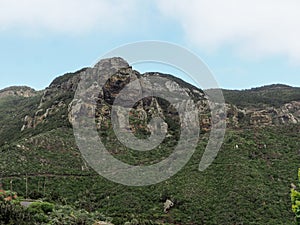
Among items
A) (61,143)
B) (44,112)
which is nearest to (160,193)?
(61,143)

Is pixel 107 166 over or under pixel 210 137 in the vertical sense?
under

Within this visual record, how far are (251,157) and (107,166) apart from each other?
54.5ft

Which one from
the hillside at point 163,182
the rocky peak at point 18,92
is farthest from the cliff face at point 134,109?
the rocky peak at point 18,92

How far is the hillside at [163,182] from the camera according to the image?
40.0 meters

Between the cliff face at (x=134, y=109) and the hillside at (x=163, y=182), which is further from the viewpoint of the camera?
the cliff face at (x=134, y=109)

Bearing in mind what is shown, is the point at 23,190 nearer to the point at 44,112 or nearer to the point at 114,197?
the point at 114,197

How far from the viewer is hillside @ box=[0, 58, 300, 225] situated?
39969mm

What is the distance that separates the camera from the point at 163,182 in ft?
154

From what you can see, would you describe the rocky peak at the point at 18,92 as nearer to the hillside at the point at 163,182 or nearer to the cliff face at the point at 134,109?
the cliff face at the point at 134,109

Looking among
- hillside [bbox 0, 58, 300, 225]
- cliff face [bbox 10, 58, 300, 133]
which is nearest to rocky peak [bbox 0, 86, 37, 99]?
cliff face [bbox 10, 58, 300, 133]

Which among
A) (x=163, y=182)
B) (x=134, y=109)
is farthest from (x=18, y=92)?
(x=163, y=182)

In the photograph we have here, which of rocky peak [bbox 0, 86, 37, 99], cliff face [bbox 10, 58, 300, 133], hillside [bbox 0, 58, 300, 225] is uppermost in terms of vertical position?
rocky peak [bbox 0, 86, 37, 99]

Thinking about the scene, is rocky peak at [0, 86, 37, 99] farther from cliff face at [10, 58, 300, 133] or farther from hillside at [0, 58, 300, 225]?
hillside at [0, 58, 300, 225]

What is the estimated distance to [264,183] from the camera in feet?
150
